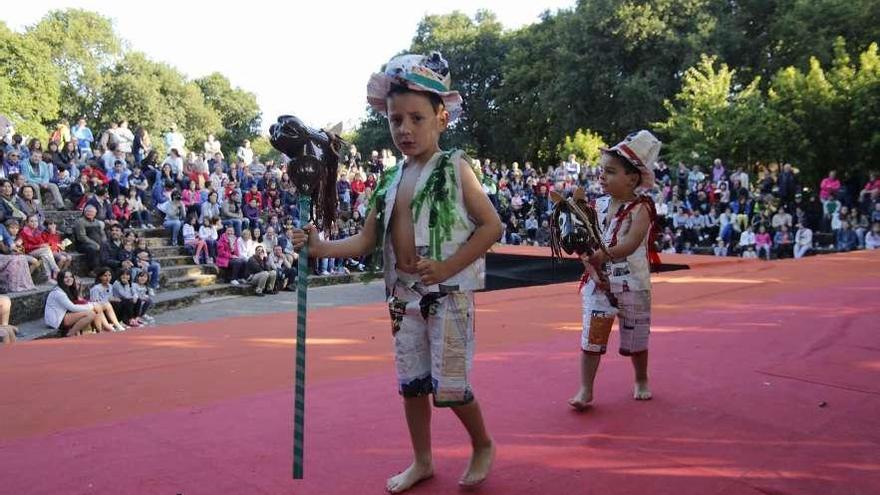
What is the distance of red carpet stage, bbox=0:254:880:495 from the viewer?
2539 millimetres

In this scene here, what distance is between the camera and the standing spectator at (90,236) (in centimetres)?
1007

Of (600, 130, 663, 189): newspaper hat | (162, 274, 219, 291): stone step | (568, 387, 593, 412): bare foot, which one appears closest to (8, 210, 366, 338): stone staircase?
(162, 274, 219, 291): stone step

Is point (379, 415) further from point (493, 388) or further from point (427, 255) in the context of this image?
point (427, 255)

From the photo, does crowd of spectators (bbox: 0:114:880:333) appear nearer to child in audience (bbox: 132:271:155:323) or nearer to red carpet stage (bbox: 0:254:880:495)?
child in audience (bbox: 132:271:155:323)

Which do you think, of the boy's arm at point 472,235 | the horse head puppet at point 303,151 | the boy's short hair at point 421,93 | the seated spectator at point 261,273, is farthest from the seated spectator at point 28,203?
the boy's arm at point 472,235

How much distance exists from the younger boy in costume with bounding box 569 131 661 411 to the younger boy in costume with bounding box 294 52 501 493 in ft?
3.37

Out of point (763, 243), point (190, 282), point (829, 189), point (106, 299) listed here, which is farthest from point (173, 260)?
point (829, 189)

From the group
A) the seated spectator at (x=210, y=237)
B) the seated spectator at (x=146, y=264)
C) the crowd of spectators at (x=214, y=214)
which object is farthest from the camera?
the seated spectator at (x=210, y=237)

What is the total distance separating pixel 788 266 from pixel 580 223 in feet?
24.8

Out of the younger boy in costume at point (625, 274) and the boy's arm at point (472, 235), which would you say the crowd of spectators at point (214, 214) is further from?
the boy's arm at point (472, 235)

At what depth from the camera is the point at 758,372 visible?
12.8ft

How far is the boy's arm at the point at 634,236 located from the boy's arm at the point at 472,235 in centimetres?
103

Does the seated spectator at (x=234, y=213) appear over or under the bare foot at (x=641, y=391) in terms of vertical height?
over

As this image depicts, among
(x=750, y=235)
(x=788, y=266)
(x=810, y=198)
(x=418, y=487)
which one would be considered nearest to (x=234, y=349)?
(x=418, y=487)
